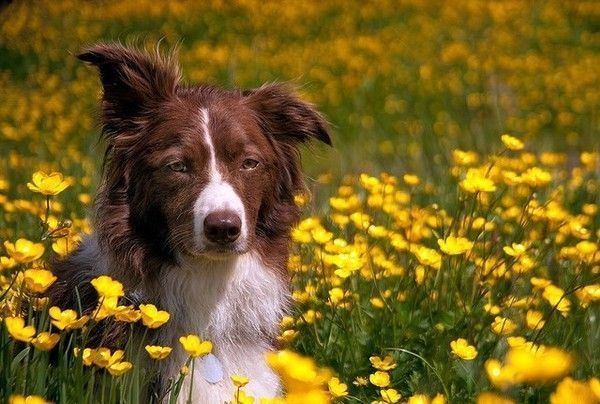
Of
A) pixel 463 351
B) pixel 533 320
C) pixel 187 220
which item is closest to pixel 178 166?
pixel 187 220

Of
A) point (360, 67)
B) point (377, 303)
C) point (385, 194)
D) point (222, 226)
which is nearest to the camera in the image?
point (222, 226)

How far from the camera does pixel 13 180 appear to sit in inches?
209

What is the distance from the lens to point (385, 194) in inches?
153

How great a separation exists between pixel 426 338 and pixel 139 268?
1.02 meters

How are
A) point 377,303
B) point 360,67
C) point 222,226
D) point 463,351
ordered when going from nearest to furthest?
point 463,351
point 222,226
point 377,303
point 360,67

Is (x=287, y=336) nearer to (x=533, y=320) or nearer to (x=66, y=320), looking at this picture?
(x=533, y=320)

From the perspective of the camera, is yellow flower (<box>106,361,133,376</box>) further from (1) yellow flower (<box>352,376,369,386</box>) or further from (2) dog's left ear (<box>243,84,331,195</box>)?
(2) dog's left ear (<box>243,84,331,195</box>)

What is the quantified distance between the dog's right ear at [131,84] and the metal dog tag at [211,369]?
86 centimetres

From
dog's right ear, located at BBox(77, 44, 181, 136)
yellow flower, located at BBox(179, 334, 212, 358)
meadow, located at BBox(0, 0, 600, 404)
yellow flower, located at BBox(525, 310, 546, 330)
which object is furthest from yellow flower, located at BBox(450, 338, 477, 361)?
dog's right ear, located at BBox(77, 44, 181, 136)

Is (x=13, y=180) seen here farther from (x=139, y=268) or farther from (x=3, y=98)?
(x=3, y=98)

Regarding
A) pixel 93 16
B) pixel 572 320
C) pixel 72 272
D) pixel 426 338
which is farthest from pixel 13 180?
pixel 93 16

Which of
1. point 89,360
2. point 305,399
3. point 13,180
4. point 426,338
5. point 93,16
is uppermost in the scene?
point 305,399

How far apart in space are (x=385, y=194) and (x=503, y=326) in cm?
114

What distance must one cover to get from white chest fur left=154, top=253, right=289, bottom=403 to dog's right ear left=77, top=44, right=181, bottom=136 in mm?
572
